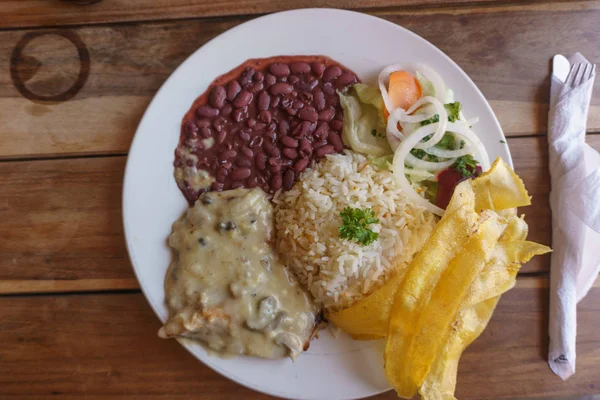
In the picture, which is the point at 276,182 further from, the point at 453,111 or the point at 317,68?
the point at 453,111

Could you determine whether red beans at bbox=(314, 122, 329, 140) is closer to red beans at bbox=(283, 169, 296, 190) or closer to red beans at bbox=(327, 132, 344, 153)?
red beans at bbox=(327, 132, 344, 153)

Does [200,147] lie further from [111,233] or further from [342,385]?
[342,385]

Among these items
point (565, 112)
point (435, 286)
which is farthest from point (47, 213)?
point (565, 112)

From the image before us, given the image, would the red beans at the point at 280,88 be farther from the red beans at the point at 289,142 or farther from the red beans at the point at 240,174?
the red beans at the point at 240,174

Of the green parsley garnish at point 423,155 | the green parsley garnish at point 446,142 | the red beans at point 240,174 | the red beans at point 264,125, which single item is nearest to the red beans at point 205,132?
the red beans at point 264,125

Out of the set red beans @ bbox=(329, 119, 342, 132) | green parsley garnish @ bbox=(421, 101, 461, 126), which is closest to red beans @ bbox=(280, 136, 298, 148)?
red beans @ bbox=(329, 119, 342, 132)

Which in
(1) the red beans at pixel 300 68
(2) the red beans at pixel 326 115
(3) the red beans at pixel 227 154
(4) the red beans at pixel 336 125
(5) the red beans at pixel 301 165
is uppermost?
(1) the red beans at pixel 300 68

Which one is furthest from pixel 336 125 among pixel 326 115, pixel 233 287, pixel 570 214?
pixel 570 214
